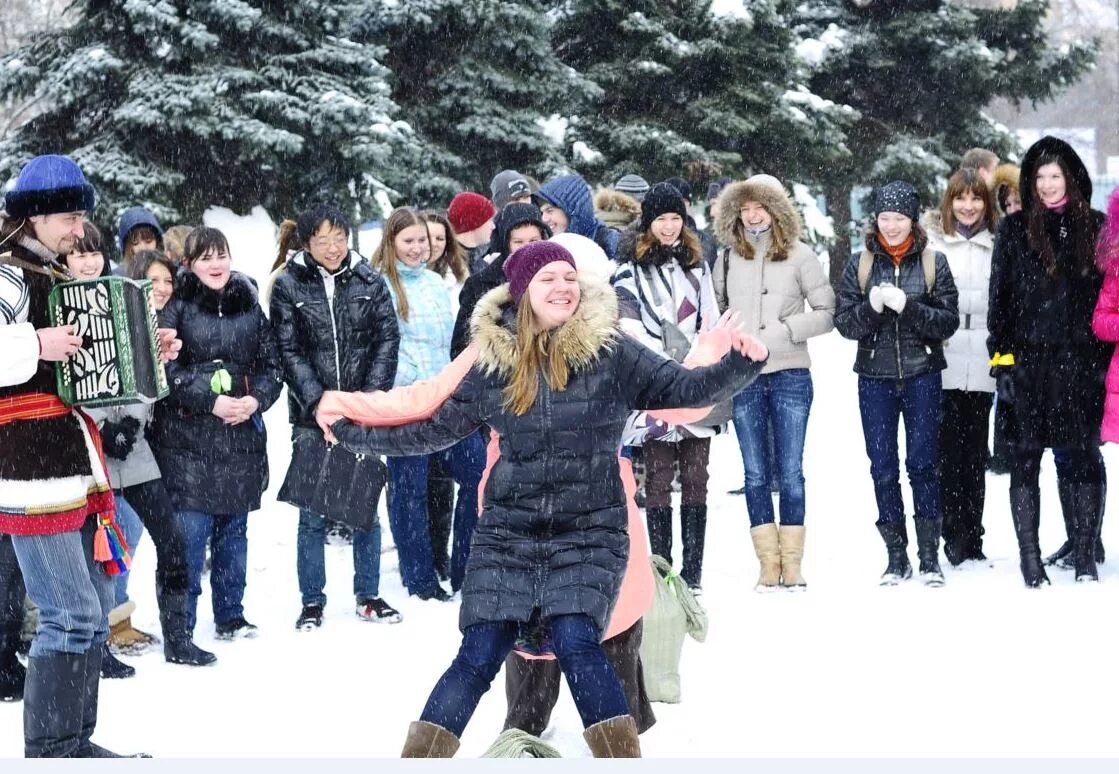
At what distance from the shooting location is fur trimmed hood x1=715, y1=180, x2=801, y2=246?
8.17 m

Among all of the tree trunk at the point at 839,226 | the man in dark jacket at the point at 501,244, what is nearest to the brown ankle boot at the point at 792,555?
the man in dark jacket at the point at 501,244

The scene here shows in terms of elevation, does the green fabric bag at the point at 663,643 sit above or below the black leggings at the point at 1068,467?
below

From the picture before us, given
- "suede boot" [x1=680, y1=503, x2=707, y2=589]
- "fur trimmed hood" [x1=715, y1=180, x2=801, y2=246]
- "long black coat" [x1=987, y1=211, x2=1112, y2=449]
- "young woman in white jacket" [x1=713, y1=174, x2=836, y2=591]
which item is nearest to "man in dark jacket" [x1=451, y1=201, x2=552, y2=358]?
"fur trimmed hood" [x1=715, y1=180, x2=801, y2=246]

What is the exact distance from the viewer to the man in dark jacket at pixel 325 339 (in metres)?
7.61

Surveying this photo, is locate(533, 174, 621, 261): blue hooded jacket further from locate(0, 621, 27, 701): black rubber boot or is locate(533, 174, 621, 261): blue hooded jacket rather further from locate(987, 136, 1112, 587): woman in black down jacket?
locate(0, 621, 27, 701): black rubber boot

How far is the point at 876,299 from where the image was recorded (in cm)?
789

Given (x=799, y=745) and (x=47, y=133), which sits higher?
(x=47, y=133)

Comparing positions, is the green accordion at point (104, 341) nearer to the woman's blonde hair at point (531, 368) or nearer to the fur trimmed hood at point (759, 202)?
the woman's blonde hair at point (531, 368)

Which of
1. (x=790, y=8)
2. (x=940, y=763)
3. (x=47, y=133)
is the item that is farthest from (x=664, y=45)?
(x=940, y=763)

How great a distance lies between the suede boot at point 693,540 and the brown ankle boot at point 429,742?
3767 mm

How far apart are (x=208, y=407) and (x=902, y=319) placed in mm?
3615

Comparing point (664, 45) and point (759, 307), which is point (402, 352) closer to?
point (759, 307)

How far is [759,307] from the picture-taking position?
8.23 meters

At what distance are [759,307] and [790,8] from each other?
51.7ft
